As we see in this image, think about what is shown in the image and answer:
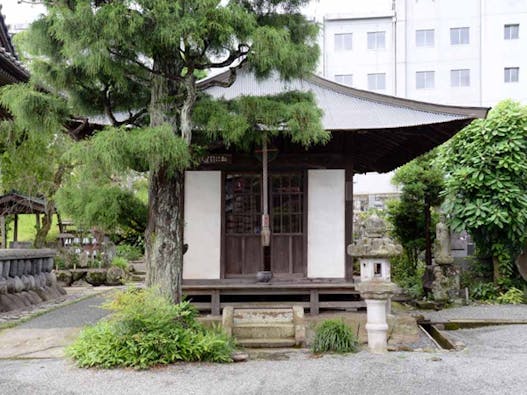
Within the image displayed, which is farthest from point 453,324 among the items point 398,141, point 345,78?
point 345,78

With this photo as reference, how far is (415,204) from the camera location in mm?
12594

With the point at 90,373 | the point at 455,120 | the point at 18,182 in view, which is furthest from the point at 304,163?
the point at 18,182

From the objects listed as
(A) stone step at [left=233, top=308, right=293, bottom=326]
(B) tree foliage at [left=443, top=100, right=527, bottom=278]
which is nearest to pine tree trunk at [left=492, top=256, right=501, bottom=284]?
(B) tree foliage at [left=443, top=100, right=527, bottom=278]

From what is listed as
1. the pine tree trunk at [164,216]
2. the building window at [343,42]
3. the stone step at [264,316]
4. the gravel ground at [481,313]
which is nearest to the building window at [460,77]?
the building window at [343,42]

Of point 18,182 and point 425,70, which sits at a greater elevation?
point 425,70

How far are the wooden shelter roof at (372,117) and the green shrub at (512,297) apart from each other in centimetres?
349

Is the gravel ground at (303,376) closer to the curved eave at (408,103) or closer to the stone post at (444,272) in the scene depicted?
the curved eave at (408,103)

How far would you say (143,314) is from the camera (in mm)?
5578

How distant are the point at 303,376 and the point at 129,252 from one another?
54.5 ft

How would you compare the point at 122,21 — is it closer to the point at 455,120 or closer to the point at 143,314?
the point at 143,314

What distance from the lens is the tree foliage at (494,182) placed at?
9.71 metres

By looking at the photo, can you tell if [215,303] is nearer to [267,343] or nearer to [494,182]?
[267,343]

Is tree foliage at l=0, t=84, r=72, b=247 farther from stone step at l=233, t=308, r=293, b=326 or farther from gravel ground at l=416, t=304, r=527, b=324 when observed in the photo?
gravel ground at l=416, t=304, r=527, b=324

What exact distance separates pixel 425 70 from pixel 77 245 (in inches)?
832
